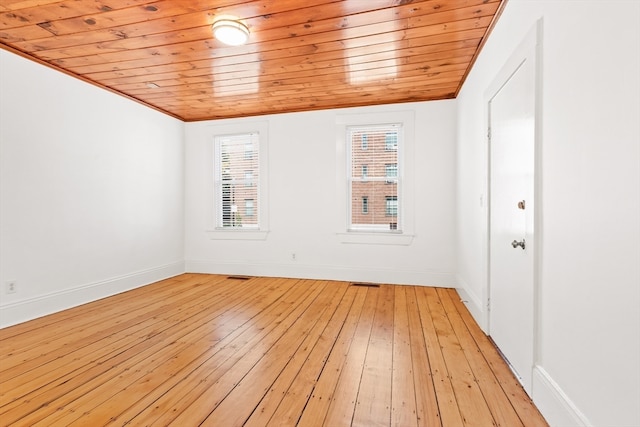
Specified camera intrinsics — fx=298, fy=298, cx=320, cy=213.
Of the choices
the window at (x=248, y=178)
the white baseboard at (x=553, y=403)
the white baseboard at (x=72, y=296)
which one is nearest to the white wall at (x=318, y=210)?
the window at (x=248, y=178)

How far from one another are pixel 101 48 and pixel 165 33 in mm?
776

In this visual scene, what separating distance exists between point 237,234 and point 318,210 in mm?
1443

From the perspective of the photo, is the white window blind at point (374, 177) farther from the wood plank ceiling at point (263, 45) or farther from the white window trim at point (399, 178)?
the wood plank ceiling at point (263, 45)

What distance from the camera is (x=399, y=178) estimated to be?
4.36 meters

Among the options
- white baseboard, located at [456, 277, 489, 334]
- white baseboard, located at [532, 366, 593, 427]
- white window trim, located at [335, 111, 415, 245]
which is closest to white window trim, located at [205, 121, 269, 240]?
white window trim, located at [335, 111, 415, 245]

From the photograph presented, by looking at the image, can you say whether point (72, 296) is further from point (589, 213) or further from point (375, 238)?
point (589, 213)

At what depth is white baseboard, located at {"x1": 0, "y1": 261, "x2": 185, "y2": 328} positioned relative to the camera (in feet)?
9.30

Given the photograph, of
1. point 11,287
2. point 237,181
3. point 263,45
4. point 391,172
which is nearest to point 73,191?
point 11,287

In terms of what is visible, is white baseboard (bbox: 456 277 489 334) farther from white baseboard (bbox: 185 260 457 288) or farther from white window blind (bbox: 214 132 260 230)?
white window blind (bbox: 214 132 260 230)

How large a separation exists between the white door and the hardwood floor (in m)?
0.25

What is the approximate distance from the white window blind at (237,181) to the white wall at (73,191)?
82 centimetres

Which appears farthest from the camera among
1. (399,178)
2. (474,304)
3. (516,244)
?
(399,178)

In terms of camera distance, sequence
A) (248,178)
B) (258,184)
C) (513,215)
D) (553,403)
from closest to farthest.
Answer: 1. (553,403)
2. (513,215)
3. (258,184)
4. (248,178)

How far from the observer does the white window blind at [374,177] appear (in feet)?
14.4
